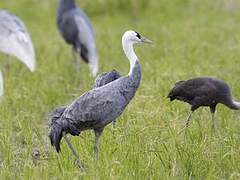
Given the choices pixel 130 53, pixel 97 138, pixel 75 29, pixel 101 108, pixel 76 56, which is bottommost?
pixel 97 138

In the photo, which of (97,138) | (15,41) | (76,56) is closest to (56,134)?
(97,138)

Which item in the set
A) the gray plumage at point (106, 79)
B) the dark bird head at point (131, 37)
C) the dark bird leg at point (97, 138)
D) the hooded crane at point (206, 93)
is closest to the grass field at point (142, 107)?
the dark bird leg at point (97, 138)

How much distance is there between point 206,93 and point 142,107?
699mm

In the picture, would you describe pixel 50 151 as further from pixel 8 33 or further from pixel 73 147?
pixel 8 33

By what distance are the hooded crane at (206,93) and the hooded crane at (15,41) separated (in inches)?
88.8

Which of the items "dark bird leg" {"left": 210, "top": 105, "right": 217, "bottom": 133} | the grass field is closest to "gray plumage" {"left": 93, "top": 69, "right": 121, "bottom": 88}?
the grass field

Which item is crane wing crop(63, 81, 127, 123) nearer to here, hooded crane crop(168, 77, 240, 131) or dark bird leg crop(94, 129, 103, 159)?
dark bird leg crop(94, 129, 103, 159)

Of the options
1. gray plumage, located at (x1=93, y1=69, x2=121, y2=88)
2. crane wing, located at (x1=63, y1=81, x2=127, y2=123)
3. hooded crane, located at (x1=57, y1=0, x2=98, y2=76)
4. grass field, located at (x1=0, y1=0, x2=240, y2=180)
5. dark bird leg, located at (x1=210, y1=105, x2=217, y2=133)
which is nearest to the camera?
grass field, located at (x1=0, y1=0, x2=240, y2=180)

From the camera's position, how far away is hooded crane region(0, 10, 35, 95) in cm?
786

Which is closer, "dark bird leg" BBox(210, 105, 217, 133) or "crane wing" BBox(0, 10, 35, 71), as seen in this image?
"dark bird leg" BBox(210, 105, 217, 133)

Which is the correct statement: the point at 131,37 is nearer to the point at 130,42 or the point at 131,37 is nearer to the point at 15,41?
the point at 130,42

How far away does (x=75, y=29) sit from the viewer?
9281 mm

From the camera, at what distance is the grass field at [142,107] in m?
4.85

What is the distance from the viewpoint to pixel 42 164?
5070mm
